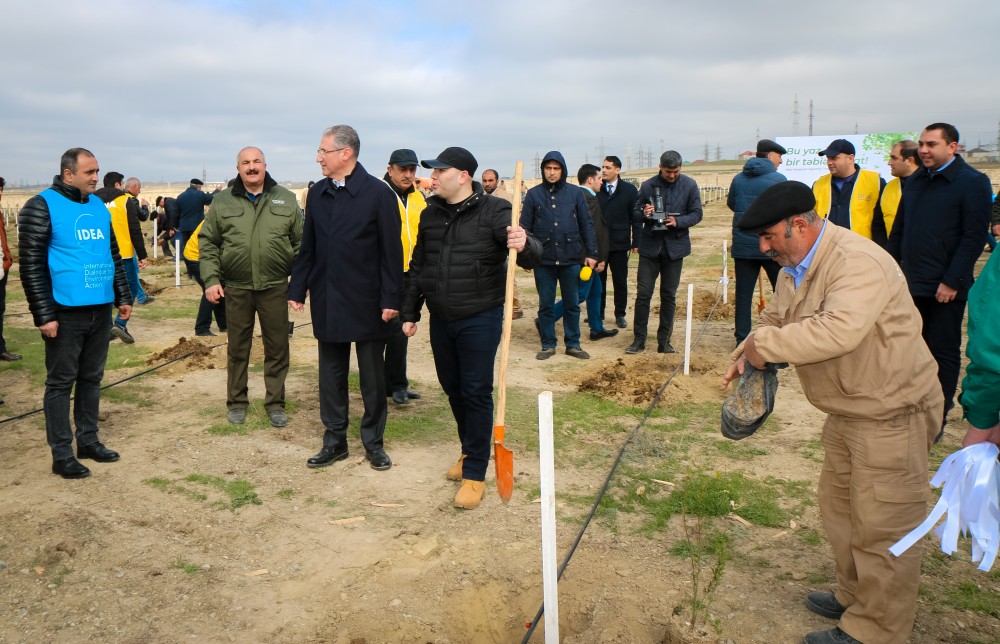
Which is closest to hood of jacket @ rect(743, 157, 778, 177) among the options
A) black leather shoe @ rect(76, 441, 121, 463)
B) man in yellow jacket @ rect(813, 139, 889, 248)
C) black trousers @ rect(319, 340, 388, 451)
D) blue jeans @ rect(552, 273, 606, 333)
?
man in yellow jacket @ rect(813, 139, 889, 248)

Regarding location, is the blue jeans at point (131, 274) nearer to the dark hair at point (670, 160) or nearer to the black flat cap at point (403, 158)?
the black flat cap at point (403, 158)

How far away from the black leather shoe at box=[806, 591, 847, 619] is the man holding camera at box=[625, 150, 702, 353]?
5.08 m

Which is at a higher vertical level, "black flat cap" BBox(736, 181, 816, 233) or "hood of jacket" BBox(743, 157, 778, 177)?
"hood of jacket" BBox(743, 157, 778, 177)

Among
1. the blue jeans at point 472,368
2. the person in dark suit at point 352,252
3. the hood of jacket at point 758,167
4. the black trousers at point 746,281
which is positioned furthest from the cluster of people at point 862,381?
the hood of jacket at point 758,167

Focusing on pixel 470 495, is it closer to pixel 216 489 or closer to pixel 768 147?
pixel 216 489

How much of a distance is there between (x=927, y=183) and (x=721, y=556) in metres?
3.56

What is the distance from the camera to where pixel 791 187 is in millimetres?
2922

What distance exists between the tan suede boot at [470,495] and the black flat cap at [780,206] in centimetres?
249

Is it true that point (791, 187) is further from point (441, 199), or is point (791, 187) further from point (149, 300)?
point (149, 300)

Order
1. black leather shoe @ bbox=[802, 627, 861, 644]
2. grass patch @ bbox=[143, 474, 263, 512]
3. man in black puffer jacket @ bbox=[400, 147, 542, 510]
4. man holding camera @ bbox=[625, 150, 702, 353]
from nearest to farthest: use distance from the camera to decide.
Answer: black leather shoe @ bbox=[802, 627, 861, 644] < man in black puffer jacket @ bbox=[400, 147, 542, 510] < grass patch @ bbox=[143, 474, 263, 512] < man holding camera @ bbox=[625, 150, 702, 353]

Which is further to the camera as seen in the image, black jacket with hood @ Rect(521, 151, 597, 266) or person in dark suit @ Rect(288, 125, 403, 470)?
black jacket with hood @ Rect(521, 151, 597, 266)

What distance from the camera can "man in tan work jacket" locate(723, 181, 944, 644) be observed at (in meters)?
2.86

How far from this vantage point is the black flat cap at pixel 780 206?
115 inches

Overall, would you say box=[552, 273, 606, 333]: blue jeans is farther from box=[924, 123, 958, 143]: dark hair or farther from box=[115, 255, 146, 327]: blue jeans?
box=[115, 255, 146, 327]: blue jeans
